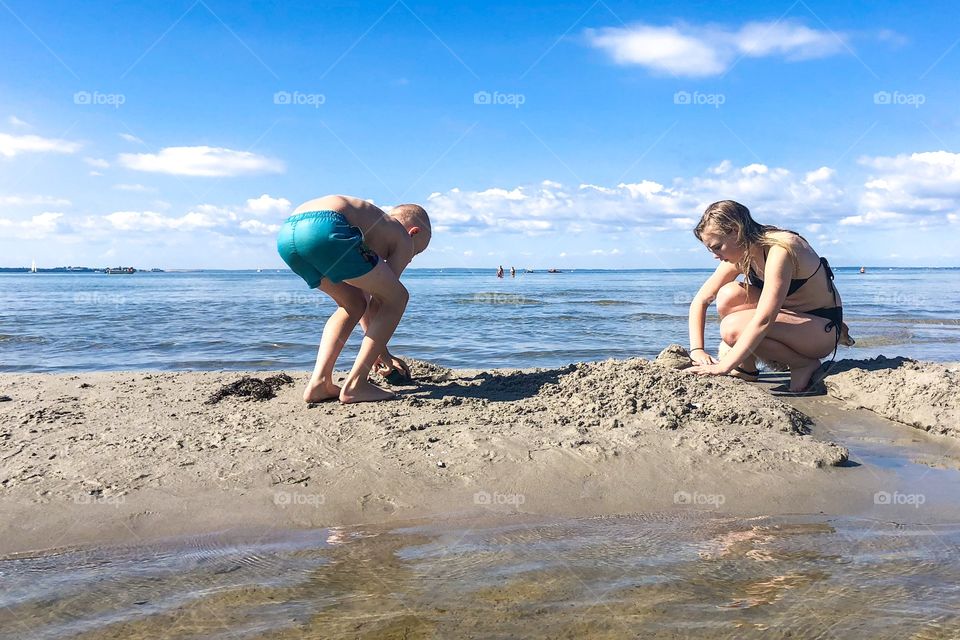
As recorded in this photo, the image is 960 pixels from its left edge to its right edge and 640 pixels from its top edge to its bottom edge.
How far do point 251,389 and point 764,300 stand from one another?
3414 millimetres

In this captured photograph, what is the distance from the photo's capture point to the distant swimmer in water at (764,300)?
4.37 m

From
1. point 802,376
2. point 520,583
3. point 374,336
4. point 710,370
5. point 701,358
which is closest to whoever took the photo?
point 520,583

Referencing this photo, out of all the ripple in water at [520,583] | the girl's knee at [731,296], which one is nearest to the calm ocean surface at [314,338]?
the girl's knee at [731,296]

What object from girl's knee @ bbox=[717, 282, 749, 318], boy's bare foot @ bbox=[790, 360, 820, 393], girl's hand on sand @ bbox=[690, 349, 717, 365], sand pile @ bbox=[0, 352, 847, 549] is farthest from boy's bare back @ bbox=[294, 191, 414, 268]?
boy's bare foot @ bbox=[790, 360, 820, 393]

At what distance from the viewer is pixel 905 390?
427 cm

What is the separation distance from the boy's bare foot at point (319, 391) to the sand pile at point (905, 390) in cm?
333

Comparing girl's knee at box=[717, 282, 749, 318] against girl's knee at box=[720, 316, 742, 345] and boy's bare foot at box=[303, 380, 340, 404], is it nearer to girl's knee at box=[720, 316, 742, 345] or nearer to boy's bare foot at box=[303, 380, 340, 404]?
girl's knee at box=[720, 316, 742, 345]

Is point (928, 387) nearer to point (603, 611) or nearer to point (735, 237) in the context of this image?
point (735, 237)

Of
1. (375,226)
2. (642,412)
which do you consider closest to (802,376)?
(642,412)

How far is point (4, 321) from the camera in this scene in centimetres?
1200

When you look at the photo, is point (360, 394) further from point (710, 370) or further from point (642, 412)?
point (710, 370)

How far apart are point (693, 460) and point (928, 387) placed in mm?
2017

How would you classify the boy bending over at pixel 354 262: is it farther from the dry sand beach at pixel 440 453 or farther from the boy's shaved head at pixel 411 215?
the dry sand beach at pixel 440 453

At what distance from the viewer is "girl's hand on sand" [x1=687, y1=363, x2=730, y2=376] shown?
4.47 metres
